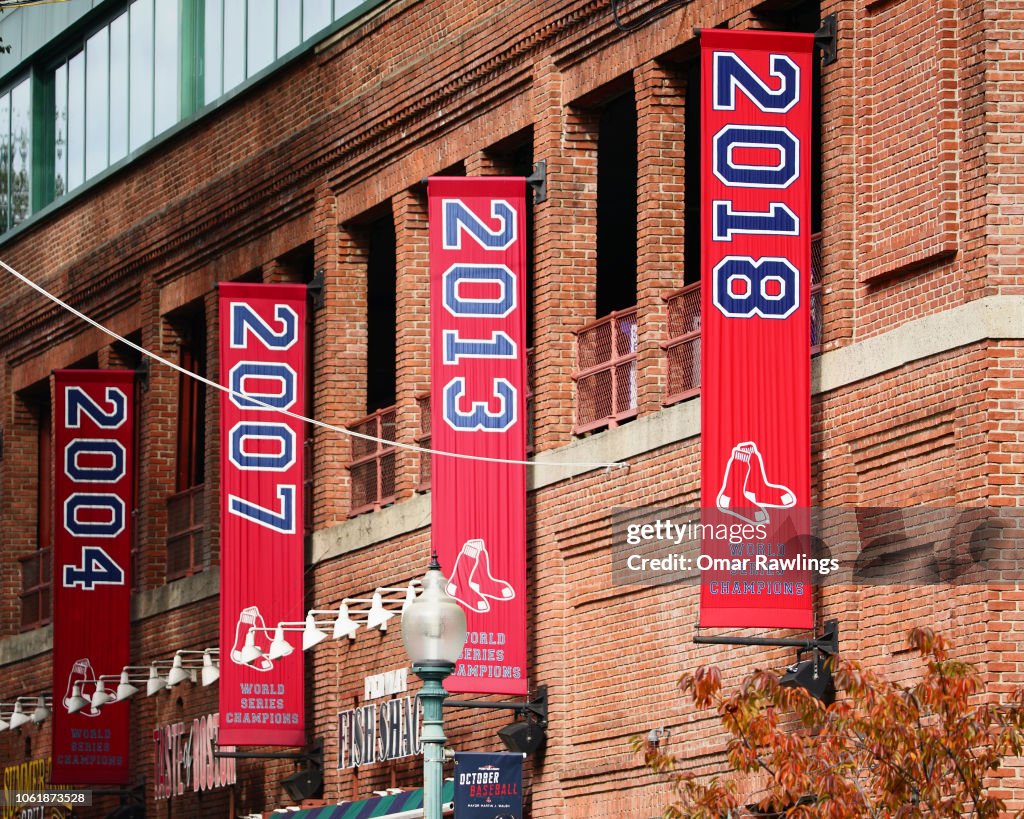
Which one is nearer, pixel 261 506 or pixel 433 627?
pixel 433 627

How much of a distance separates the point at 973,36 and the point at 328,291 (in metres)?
13.7

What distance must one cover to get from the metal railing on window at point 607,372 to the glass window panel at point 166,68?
12792 millimetres

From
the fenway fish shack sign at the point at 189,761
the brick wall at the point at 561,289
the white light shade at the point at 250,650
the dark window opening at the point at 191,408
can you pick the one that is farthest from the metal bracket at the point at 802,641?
the dark window opening at the point at 191,408

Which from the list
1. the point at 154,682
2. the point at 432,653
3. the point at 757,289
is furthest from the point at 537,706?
the point at 432,653

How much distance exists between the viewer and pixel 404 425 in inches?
1350

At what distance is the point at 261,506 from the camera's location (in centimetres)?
3575

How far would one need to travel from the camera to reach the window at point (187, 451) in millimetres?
41250

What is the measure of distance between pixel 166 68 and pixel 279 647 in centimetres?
1173

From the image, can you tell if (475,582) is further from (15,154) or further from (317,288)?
(15,154)

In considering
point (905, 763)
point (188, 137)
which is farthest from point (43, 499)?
point (905, 763)

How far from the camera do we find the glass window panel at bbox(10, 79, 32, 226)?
4791 centimetres

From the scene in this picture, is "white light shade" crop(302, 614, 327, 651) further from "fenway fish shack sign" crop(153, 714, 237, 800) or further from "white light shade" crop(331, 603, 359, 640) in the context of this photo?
"fenway fish shack sign" crop(153, 714, 237, 800)

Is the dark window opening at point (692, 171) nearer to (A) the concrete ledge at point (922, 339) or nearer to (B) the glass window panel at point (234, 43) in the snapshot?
(A) the concrete ledge at point (922, 339)

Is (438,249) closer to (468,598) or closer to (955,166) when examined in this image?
(468,598)
